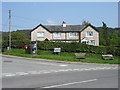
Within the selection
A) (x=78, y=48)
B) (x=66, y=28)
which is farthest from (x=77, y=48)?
(x=66, y=28)

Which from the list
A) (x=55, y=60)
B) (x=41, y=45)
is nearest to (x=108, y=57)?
(x=55, y=60)

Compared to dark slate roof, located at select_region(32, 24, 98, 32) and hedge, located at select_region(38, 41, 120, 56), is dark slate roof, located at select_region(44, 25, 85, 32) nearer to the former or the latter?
dark slate roof, located at select_region(32, 24, 98, 32)

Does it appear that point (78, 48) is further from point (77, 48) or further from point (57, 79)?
point (57, 79)

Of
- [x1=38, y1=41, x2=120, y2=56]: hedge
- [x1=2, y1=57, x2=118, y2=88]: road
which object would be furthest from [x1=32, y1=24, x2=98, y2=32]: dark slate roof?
[x1=2, y1=57, x2=118, y2=88]: road

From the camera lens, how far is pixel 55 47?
40594mm

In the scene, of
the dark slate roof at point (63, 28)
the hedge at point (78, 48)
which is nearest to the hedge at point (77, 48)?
the hedge at point (78, 48)

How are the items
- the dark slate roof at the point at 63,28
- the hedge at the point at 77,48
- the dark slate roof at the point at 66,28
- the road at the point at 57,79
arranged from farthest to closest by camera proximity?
the dark slate roof at the point at 63,28, the dark slate roof at the point at 66,28, the hedge at the point at 77,48, the road at the point at 57,79

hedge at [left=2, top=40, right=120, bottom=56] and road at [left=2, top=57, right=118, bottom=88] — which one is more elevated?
hedge at [left=2, top=40, right=120, bottom=56]

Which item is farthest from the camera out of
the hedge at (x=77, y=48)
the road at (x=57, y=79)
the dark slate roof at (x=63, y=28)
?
the dark slate roof at (x=63, y=28)

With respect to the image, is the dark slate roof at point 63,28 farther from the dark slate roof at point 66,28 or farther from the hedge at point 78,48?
the hedge at point 78,48

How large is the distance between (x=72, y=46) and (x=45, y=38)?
22466 mm

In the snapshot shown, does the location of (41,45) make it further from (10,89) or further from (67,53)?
(10,89)

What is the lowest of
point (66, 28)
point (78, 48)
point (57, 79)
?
point (57, 79)

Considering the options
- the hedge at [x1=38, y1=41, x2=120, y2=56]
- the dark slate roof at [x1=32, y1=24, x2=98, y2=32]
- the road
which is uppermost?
the dark slate roof at [x1=32, y1=24, x2=98, y2=32]
